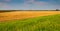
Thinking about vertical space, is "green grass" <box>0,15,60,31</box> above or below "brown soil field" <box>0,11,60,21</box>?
below

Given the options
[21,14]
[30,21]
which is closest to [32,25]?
[30,21]

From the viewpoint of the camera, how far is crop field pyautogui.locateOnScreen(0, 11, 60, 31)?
1.33 m

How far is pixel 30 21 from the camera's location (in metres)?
1.40

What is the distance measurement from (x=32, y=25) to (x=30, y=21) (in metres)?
0.07

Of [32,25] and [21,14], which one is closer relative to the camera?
[32,25]

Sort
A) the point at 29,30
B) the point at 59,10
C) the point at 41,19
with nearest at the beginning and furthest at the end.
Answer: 1. the point at 29,30
2. the point at 41,19
3. the point at 59,10

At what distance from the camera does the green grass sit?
132 centimetres

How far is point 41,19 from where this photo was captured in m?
1.42

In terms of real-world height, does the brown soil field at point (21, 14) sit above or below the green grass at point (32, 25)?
above

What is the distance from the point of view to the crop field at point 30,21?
4.35 feet

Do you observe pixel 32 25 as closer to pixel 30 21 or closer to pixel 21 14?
pixel 30 21

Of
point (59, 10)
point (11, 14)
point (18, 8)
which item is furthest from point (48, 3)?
point (11, 14)

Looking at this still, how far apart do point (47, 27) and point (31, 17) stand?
0.83 ft

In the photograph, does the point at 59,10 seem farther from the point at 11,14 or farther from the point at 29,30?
the point at 11,14
